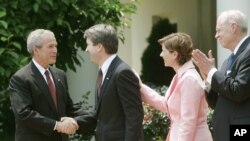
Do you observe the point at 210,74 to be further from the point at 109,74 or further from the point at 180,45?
the point at 109,74

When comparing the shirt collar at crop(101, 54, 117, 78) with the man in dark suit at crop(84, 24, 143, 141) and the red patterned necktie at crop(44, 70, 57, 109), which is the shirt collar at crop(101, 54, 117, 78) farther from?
the red patterned necktie at crop(44, 70, 57, 109)

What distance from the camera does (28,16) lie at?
697 centimetres

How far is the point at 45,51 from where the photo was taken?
548 centimetres

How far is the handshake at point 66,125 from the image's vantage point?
5395mm

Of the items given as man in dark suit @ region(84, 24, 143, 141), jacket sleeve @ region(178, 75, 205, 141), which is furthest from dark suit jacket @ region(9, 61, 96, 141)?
jacket sleeve @ region(178, 75, 205, 141)

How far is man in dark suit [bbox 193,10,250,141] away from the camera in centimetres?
463

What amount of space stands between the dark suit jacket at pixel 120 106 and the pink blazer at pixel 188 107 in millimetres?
317

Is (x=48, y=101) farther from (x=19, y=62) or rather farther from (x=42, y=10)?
(x=42, y=10)

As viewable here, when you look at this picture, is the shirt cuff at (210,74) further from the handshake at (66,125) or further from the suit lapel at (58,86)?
the suit lapel at (58,86)

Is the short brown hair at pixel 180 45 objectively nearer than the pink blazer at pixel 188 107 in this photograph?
No

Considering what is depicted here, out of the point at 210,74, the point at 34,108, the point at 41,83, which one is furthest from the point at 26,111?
the point at 210,74

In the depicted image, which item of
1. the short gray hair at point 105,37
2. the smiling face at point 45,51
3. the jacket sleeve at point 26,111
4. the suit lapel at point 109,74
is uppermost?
the short gray hair at point 105,37

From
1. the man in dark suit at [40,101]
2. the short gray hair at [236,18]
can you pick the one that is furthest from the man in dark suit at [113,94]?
the short gray hair at [236,18]

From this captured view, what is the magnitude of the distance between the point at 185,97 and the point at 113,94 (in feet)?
1.96
